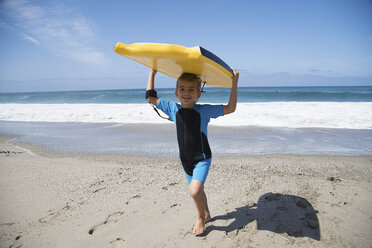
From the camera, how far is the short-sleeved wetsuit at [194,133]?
238 cm

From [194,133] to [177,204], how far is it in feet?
3.55

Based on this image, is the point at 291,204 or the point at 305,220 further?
the point at 291,204

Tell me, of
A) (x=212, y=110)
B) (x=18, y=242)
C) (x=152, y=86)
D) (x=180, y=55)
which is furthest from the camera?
(x=152, y=86)

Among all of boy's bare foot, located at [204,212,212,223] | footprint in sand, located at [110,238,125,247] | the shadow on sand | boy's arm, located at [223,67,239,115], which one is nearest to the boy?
boy's arm, located at [223,67,239,115]

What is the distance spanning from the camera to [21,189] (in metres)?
3.29

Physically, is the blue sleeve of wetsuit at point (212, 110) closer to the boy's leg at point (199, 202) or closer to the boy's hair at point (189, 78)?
the boy's hair at point (189, 78)

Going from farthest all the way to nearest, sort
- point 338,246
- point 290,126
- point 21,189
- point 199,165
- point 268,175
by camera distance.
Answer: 1. point 290,126
2. point 268,175
3. point 21,189
4. point 199,165
5. point 338,246

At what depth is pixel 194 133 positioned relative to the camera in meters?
2.40

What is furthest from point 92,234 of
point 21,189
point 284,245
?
point 284,245

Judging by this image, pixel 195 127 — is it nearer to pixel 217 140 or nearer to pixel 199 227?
pixel 199 227

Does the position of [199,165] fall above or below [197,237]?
above

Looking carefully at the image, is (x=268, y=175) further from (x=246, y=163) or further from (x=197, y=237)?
(x=197, y=237)

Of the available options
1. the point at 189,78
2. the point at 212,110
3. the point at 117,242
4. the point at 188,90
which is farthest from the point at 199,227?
the point at 189,78

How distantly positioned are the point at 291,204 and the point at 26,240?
2900 mm
